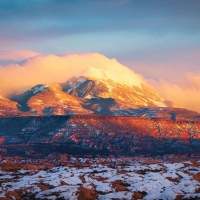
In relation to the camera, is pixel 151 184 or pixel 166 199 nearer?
pixel 166 199

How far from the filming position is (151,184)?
5763 inches

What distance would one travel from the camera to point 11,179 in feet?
504

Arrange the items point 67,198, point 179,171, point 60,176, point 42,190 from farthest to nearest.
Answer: point 179,171, point 60,176, point 42,190, point 67,198

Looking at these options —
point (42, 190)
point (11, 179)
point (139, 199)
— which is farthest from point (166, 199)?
point (11, 179)

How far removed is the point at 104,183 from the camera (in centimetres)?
14838

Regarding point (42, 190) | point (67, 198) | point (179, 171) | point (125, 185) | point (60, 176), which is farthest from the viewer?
point (179, 171)

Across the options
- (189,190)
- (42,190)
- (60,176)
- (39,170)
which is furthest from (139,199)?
(39,170)

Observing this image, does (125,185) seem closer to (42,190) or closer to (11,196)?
(42,190)

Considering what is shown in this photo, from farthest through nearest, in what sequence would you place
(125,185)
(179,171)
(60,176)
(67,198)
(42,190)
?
(179,171), (60,176), (125,185), (42,190), (67,198)

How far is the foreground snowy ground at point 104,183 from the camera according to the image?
435ft

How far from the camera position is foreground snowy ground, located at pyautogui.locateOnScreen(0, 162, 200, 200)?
132500 mm

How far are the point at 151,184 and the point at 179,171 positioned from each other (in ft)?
87.1

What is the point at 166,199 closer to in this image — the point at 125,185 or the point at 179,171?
the point at 125,185

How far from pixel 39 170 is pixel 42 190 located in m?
36.2
